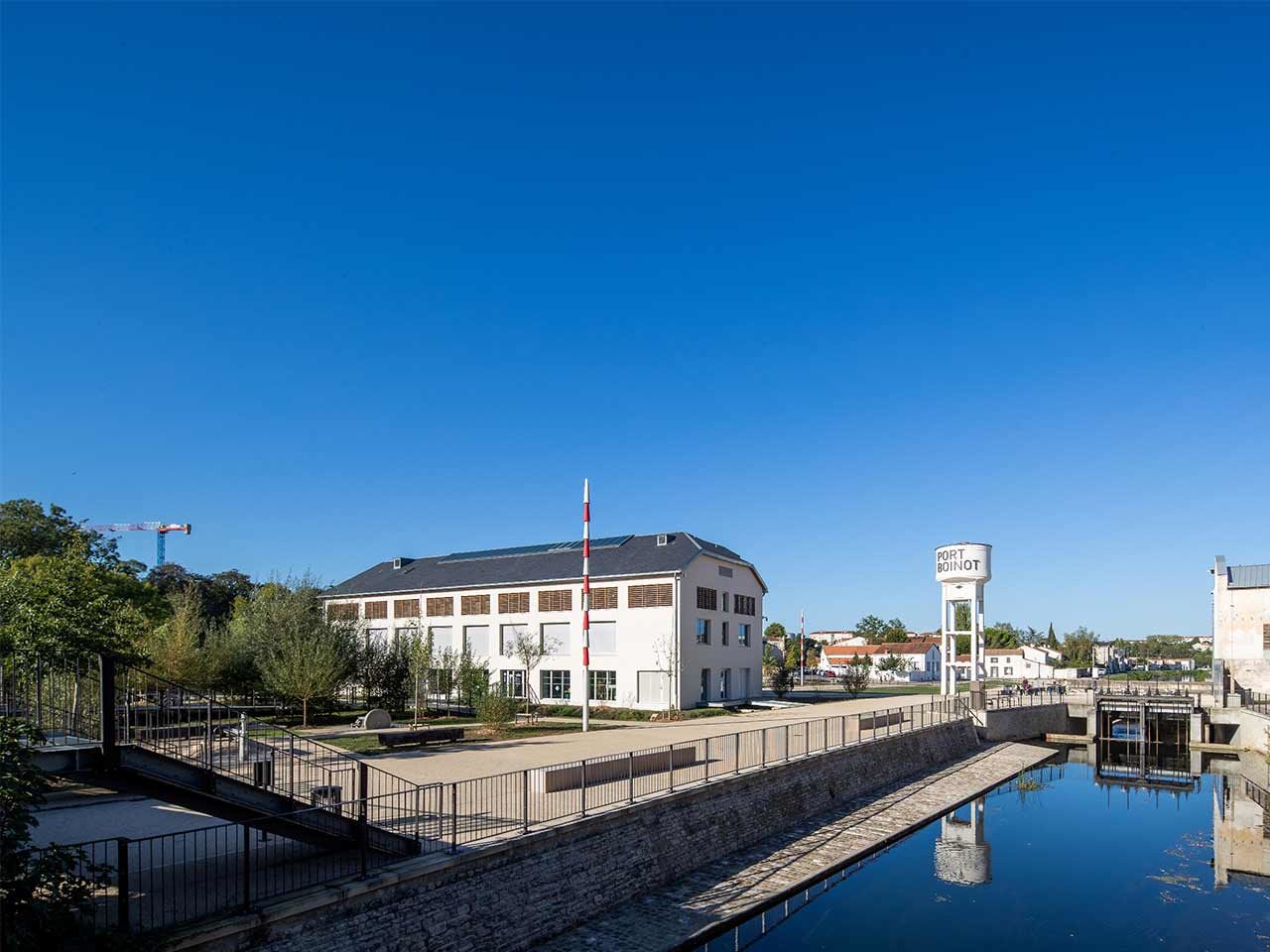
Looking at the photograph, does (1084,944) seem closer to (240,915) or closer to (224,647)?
(240,915)

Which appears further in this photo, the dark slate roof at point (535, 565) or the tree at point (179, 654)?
the dark slate roof at point (535, 565)

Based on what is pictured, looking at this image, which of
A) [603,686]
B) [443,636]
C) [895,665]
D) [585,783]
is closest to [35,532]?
[443,636]

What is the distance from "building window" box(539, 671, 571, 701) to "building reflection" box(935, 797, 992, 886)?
1023 inches

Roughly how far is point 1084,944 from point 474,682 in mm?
28595

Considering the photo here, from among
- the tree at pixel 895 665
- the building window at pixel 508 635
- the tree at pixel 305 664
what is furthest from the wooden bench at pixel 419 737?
the tree at pixel 895 665

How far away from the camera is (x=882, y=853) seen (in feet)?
86.4

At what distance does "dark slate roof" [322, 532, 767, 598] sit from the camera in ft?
173

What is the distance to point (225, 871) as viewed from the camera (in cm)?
1330

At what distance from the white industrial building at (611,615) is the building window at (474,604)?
0.07m

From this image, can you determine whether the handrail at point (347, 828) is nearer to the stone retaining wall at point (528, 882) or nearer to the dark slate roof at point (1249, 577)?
the stone retaining wall at point (528, 882)

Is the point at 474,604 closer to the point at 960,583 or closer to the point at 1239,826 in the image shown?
the point at 960,583

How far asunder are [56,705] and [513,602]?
43.0 metres

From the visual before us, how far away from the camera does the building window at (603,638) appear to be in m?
51.6

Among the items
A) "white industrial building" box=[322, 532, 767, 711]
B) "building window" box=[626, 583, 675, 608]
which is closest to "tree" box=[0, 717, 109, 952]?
"white industrial building" box=[322, 532, 767, 711]
